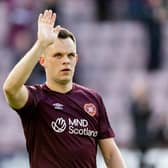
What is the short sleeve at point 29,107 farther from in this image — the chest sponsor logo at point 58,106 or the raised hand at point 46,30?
the raised hand at point 46,30

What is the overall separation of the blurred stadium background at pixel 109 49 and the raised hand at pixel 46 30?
8.74 metres

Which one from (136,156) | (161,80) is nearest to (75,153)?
(136,156)

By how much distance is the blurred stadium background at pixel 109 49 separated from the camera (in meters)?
17.2

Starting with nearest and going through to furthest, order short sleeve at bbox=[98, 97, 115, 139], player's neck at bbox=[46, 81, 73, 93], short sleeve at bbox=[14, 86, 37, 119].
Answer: short sleeve at bbox=[14, 86, 37, 119], player's neck at bbox=[46, 81, 73, 93], short sleeve at bbox=[98, 97, 115, 139]

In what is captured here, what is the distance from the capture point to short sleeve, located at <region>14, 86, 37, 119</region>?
7.59 metres

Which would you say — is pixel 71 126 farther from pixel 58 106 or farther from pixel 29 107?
pixel 29 107

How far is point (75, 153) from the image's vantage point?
25.3ft

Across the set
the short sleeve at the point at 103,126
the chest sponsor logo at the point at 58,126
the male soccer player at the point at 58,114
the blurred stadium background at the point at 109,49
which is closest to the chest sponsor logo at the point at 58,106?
the male soccer player at the point at 58,114

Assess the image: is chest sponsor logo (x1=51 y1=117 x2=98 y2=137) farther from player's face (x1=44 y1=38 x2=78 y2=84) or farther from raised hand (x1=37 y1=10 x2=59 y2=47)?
raised hand (x1=37 y1=10 x2=59 y2=47)

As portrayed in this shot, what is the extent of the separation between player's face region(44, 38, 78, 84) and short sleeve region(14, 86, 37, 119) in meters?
0.22

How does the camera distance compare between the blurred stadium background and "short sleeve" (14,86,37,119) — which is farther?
the blurred stadium background

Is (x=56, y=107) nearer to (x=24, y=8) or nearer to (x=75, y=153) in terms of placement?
(x=75, y=153)

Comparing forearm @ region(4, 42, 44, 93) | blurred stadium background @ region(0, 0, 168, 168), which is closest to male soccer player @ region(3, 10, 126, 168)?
forearm @ region(4, 42, 44, 93)

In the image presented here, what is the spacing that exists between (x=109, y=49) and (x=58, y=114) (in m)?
10.7
